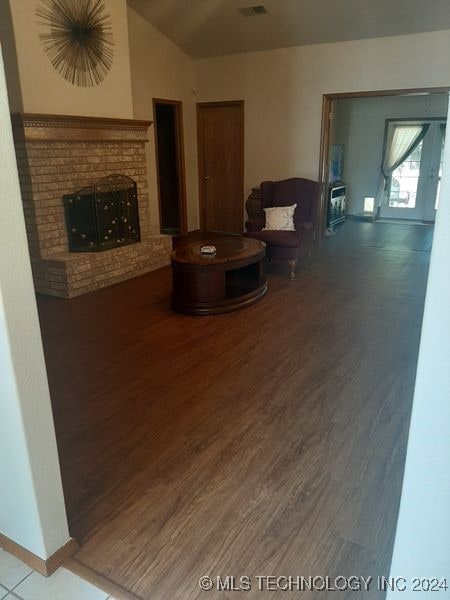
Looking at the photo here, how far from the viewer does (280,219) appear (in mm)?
5461

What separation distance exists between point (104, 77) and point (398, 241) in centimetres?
481

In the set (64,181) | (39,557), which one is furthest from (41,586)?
(64,181)

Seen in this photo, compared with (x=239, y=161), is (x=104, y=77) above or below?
above

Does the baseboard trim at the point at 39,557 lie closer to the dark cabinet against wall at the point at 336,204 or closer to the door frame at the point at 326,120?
the door frame at the point at 326,120

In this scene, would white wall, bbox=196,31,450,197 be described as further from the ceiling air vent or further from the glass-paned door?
the glass-paned door

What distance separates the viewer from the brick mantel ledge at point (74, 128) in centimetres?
429

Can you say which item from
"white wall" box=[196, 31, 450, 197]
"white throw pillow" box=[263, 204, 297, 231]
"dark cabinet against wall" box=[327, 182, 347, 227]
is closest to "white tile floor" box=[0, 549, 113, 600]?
"white throw pillow" box=[263, 204, 297, 231]

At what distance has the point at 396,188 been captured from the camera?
9.06m

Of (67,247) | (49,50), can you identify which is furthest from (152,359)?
(49,50)

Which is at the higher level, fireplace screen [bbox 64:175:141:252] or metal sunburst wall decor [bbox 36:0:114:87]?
metal sunburst wall decor [bbox 36:0:114:87]

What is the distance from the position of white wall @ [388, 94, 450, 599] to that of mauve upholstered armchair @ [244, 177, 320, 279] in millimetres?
4047

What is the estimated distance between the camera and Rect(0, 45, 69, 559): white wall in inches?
51.2

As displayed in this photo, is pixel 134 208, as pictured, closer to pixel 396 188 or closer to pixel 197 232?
pixel 197 232

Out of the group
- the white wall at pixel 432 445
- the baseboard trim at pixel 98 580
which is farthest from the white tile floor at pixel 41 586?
the white wall at pixel 432 445
